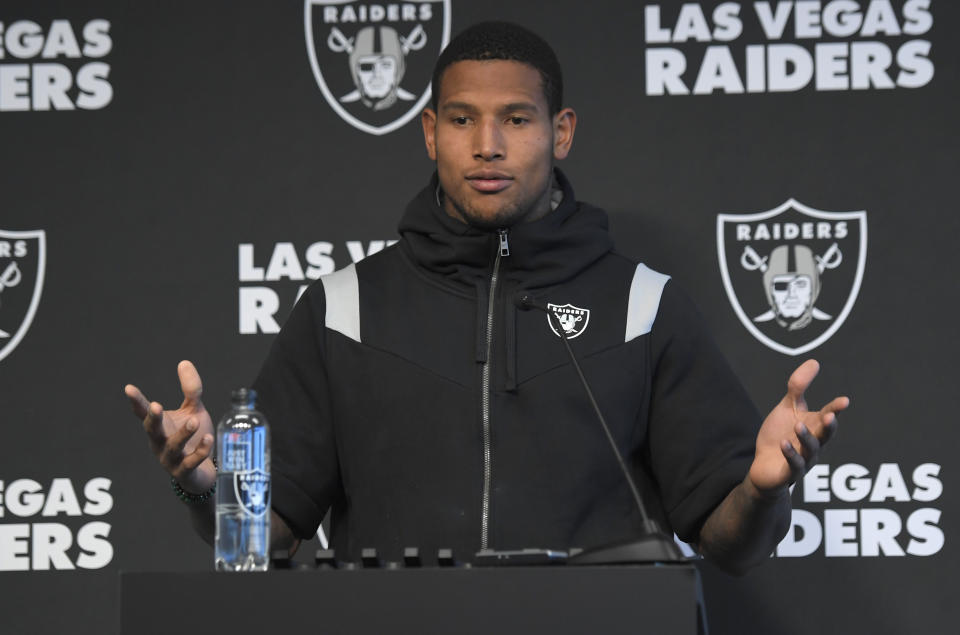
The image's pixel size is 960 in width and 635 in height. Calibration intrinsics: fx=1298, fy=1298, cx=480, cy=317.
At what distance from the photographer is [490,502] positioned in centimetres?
204

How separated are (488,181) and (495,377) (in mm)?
323

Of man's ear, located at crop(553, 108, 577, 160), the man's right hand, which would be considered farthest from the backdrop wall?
the man's right hand

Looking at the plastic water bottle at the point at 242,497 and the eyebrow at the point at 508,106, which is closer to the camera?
the plastic water bottle at the point at 242,497

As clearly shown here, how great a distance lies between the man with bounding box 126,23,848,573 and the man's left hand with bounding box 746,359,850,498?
338 mm

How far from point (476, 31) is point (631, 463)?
0.78m

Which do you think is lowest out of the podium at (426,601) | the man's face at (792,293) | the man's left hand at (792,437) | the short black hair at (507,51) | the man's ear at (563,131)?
the podium at (426,601)

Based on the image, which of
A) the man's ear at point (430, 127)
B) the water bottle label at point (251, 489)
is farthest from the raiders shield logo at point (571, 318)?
the water bottle label at point (251, 489)

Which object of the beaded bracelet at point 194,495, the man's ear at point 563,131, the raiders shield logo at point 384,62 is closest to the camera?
the beaded bracelet at point 194,495

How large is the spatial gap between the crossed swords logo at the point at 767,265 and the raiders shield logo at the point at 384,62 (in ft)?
2.44

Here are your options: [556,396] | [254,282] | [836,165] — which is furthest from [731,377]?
[254,282]

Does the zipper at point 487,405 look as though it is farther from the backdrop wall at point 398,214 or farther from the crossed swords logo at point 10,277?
the crossed swords logo at point 10,277

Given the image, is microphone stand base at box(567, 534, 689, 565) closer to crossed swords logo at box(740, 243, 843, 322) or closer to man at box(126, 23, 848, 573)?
man at box(126, 23, 848, 573)

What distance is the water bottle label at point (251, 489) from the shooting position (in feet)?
4.93

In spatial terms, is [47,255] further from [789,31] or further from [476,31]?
[789,31]
